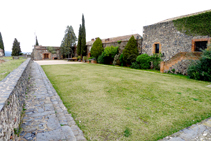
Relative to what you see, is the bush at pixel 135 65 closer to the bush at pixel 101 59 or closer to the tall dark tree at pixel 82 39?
the bush at pixel 101 59

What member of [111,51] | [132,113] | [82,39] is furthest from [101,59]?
[132,113]

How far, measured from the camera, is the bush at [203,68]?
7.92 metres

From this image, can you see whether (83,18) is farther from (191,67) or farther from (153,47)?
(191,67)

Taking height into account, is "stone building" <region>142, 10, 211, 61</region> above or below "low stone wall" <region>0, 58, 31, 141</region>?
above

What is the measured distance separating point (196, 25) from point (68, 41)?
26.1 m

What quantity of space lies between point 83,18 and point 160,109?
24.8 m

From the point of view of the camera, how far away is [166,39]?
12547 mm

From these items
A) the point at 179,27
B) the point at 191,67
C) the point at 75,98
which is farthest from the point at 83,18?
the point at 75,98

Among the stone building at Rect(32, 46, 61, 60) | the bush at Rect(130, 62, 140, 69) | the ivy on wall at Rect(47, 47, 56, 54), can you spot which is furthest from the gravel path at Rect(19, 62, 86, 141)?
the stone building at Rect(32, 46, 61, 60)

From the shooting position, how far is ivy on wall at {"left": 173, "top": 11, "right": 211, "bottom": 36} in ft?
31.7

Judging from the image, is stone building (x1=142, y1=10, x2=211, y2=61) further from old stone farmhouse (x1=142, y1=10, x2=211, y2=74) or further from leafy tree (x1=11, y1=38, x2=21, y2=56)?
leafy tree (x1=11, y1=38, x2=21, y2=56)

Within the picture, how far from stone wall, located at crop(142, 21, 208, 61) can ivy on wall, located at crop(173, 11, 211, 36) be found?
Answer: 0.35 metres

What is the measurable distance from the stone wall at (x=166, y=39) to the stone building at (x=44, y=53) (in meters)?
25.1

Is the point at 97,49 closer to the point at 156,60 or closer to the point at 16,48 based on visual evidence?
the point at 156,60
